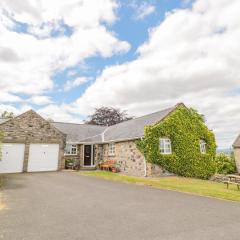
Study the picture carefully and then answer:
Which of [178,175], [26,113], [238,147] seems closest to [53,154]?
[26,113]

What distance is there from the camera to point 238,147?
33.9 meters

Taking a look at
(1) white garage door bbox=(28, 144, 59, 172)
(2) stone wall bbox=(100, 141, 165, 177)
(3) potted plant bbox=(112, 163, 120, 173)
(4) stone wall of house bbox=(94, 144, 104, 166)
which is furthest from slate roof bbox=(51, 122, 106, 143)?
(3) potted plant bbox=(112, 163, 120, 173)

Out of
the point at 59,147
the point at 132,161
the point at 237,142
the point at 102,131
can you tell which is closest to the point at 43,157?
the point at 59,147

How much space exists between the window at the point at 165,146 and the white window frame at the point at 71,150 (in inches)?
407

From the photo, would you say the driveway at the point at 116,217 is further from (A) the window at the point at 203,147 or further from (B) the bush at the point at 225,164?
(B) the bush at the point at 225,164

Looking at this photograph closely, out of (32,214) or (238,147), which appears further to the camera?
(238,147)

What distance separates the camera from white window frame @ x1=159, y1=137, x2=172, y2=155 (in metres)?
20.5

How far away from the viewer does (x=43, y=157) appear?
2331cm

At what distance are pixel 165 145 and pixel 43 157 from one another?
1142 cm

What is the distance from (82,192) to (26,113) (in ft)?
47.2

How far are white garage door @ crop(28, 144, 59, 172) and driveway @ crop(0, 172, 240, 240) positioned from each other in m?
12.4

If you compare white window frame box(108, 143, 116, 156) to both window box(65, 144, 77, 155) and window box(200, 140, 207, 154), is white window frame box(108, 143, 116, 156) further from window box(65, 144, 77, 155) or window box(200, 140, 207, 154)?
window box(200, 140, 207, 154)

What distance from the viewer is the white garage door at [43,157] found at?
22.6m

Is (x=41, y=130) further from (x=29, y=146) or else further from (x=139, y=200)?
(x=139, y=200)
